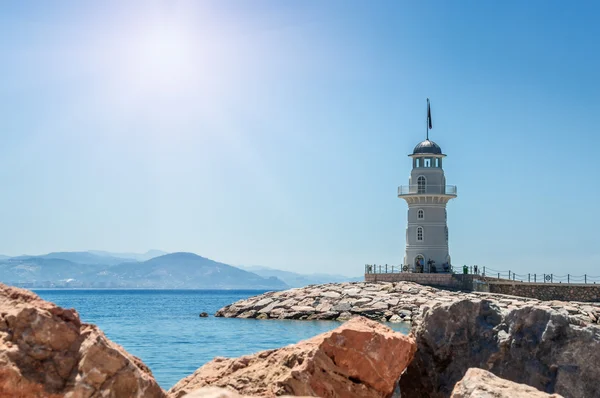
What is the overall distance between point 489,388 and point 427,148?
159 ft

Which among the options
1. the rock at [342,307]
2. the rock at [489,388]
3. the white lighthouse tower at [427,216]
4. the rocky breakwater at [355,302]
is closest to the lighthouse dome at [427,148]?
the white lighthouse tower at [427,216]

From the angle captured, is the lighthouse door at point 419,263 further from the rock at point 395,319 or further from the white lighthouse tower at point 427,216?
the rock at point 395,319

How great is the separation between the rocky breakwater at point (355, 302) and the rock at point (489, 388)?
32.7 metres

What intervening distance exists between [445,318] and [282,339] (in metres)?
23.2

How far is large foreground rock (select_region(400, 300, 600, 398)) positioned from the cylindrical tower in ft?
143

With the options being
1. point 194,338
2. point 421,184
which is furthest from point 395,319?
point 421,184

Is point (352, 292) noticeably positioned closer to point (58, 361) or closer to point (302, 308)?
point (302, 308)

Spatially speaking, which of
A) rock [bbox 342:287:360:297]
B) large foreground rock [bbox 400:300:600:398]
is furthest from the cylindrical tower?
large foreground rock [bbox 400:300:600:398]

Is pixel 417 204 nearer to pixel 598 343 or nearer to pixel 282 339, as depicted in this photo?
pixel 282 339

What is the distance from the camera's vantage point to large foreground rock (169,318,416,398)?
7.39 metres

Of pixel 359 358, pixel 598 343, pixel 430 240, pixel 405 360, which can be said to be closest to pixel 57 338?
pixel 359 358

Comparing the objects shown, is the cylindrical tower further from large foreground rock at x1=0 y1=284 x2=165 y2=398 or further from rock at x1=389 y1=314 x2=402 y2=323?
large foreground rock at x1=0 y1=284 x2=165 y2=398

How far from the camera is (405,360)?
797 centimetres

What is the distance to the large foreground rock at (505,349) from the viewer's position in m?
7.95
